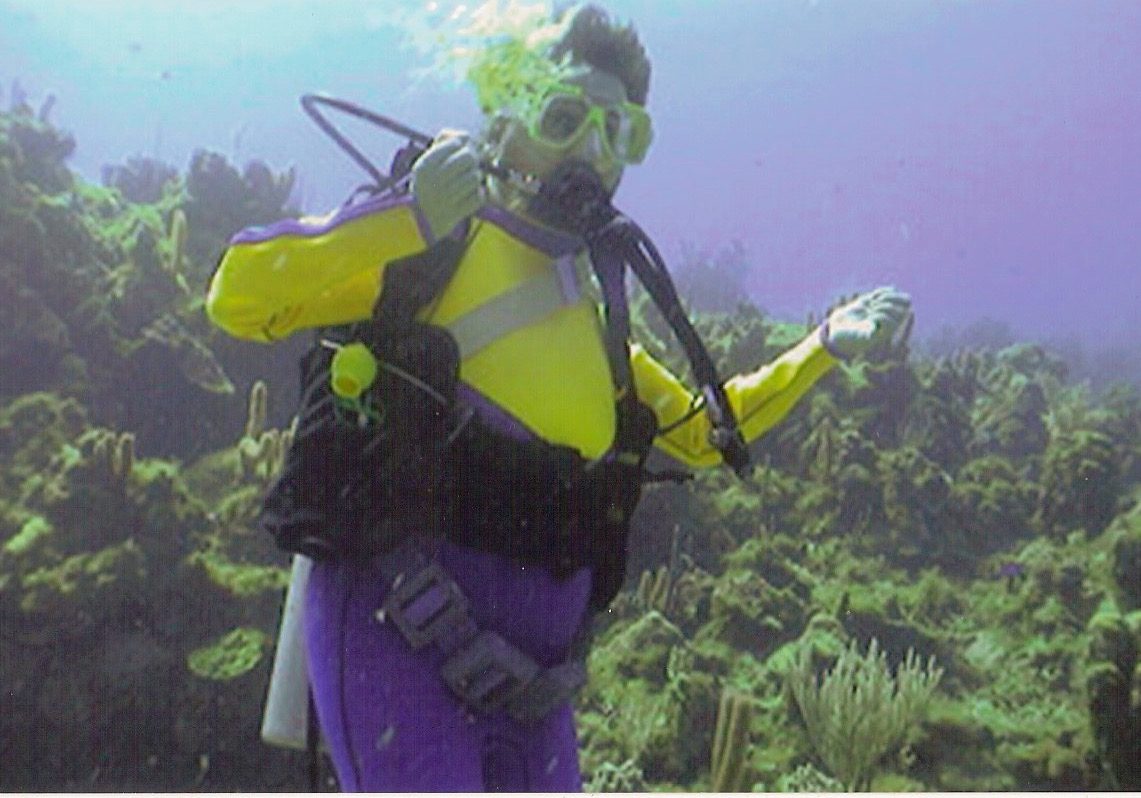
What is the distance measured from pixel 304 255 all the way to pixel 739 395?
5.21 ft

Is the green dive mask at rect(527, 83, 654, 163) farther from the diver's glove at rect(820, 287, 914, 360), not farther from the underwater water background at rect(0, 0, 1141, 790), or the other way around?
the diver's glove at rect(820, 287, 914, 360)

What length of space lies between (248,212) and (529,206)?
869cm

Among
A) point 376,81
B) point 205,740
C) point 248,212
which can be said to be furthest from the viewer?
point 376,81

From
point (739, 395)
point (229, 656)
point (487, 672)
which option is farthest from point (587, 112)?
point (229, 656)

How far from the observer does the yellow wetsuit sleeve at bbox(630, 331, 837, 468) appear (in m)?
3.14

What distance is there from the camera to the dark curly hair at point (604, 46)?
2.83 m

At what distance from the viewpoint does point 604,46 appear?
2.88m

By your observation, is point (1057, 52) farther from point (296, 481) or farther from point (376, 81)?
point (296, 481)

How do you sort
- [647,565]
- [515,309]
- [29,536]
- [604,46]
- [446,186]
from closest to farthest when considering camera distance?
1. [446,186]
2. [515,309]
3. [604,46]
4. [29,536]
5. [647,565]

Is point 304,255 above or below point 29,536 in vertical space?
above

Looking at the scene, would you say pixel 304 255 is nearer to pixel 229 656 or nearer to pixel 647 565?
pixel 229 656

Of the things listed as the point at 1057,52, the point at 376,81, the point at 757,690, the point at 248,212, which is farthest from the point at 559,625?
the point at 1057,52

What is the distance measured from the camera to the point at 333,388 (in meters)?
2.30

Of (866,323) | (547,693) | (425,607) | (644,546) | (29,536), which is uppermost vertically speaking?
(866,323)
